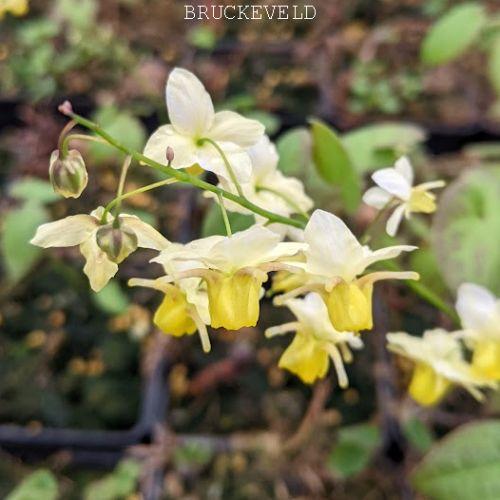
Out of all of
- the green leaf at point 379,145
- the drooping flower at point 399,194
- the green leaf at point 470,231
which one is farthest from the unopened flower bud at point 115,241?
the green leaf at point 379,145

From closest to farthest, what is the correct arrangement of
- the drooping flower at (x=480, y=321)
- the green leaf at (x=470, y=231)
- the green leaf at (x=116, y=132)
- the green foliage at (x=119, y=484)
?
the drooping flower at (x=480, y=321), the green leaf at (x=470, y=231), the green foliage at (x=119, y=484), the green leaf at (x=116, y=132)

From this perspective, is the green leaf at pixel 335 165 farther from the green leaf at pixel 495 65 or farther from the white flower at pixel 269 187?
the green leaf at pixel 495 65

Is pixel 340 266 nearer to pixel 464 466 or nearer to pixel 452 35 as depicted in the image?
pixel 464 466

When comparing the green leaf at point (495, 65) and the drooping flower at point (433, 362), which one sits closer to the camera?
the drooping flower at point (433, 362)

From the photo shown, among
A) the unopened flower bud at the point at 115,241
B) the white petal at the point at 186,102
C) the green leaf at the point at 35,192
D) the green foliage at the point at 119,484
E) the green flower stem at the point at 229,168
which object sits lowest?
the green foliage at the point at 119,484

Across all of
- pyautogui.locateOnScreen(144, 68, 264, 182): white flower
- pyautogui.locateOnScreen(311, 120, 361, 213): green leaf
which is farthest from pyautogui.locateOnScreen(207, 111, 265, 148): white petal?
pyautogui.locateOnScreen(311, 120, 361, 213): green leaf

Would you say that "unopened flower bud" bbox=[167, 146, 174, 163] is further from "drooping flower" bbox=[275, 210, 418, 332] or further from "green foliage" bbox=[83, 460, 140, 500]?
"green foliage" bbox=[83, 460, 140, 500]

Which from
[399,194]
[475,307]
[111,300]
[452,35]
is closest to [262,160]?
[399,194]

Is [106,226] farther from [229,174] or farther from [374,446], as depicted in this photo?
[374,446]
